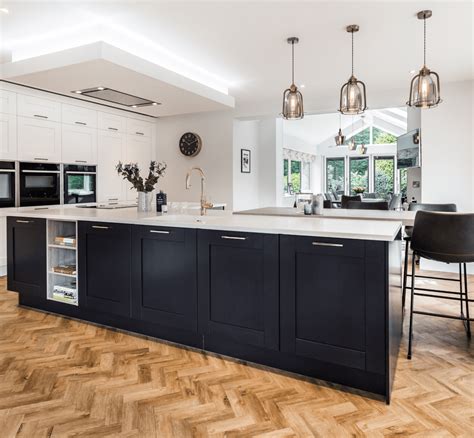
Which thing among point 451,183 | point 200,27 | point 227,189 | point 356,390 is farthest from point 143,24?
point 451,183

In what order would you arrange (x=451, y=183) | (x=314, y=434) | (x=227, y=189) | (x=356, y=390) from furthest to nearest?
1. (x=227, y=189)
2. (x=451, y=183)
3. (x=356, y=390)
4. (x=314, y=434)

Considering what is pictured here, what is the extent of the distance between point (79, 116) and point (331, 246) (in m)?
4.60

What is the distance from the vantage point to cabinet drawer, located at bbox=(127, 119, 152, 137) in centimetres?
650

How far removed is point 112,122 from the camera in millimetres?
6113

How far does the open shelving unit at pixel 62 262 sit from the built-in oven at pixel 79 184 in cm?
205

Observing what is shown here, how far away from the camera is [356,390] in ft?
7.09

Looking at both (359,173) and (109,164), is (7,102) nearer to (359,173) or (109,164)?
(109,164)

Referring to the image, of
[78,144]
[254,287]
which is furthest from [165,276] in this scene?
[78,144]

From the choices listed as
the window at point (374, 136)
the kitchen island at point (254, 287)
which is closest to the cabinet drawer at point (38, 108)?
the kitchen island at point (254, 287)

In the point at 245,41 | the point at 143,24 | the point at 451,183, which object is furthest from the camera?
the point at 451,183

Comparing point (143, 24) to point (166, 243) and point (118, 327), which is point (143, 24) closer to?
point (166, 243)

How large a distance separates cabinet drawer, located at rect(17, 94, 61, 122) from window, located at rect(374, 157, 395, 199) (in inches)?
420

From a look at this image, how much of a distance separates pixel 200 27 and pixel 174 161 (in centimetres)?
381

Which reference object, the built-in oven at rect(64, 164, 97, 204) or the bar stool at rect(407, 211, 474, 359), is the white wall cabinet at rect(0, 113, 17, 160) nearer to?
the built-in oven at rect(64, 164, 97, 204)
